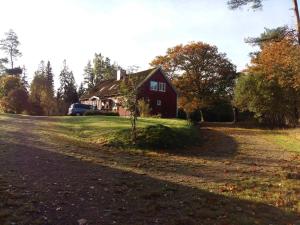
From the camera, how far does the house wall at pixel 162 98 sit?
51.5 m

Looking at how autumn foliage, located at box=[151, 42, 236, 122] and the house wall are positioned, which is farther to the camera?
autumn foliage, located at box=[151, 42, 236, 122]

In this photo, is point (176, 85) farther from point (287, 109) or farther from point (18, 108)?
point (18, 108)

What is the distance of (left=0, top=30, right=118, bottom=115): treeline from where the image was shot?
59812 millimetres

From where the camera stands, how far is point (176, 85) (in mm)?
59688

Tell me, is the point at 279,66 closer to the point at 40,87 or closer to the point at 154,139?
the point at 154,139

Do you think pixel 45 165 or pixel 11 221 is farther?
pixel 45 165

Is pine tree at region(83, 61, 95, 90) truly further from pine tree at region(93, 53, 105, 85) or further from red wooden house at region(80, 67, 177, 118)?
red wooden house at region(80, 67, 177, 118)

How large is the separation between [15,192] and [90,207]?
1828mm

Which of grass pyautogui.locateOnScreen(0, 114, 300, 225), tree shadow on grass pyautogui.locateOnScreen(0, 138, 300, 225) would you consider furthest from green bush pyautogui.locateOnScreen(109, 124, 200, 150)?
tree shadow on grass pyautogui.locateOnScreen(0, 138, 300, 225)

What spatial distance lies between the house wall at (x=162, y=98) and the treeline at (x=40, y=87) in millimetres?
17776

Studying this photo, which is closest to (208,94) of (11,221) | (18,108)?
(18,108)

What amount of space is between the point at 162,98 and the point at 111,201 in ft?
147

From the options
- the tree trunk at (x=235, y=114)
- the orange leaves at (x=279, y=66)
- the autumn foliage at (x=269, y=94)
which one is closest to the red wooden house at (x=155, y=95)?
the tree trunk at (x=235, y=114)

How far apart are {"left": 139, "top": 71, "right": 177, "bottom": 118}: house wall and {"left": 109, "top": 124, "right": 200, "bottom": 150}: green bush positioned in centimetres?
2881
